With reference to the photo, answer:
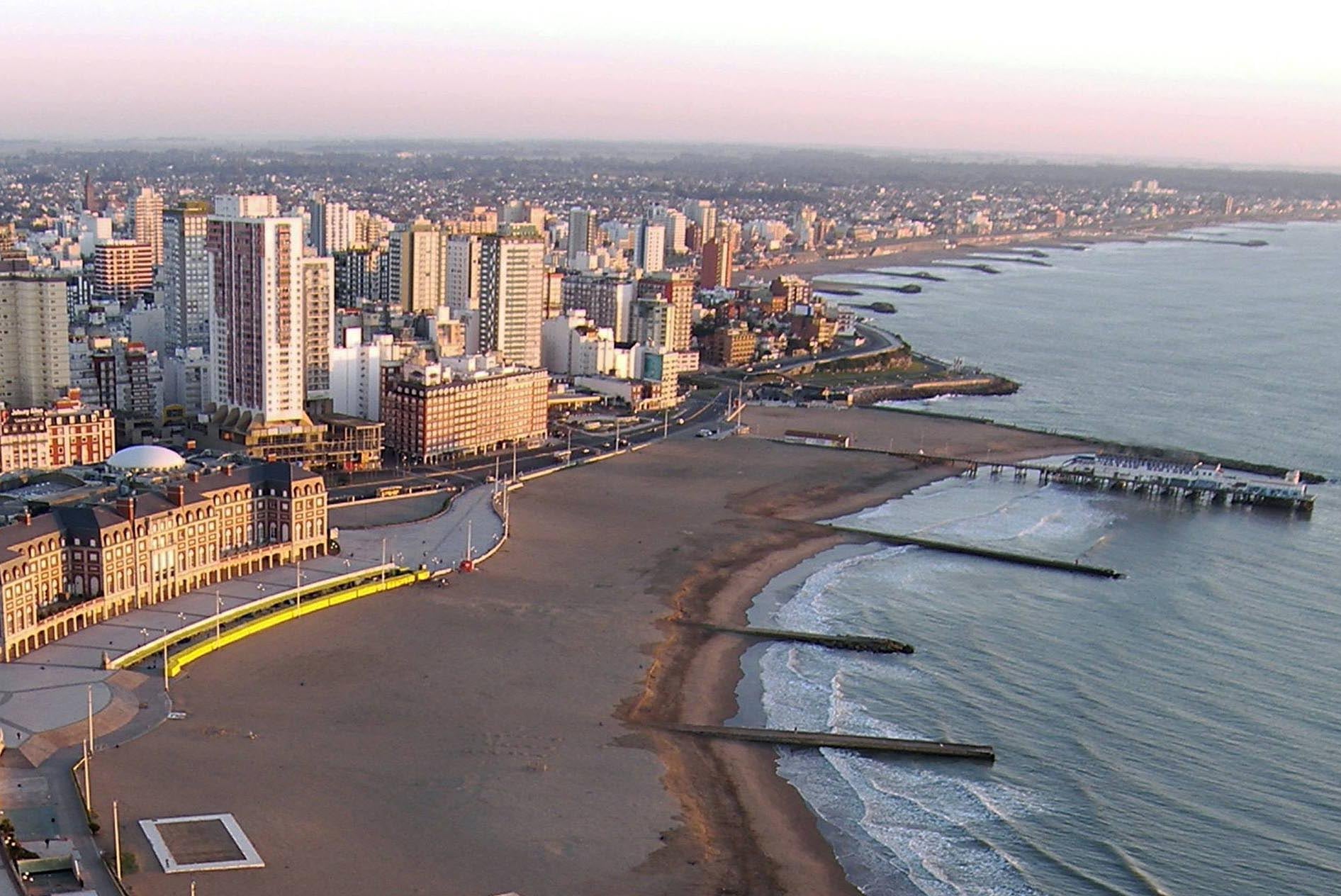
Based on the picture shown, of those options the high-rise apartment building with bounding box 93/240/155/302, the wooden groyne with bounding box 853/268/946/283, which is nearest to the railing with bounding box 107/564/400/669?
the high-rise apartment building with bounding box 93/240/155/302

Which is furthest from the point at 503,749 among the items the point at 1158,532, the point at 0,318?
the point at 0,318

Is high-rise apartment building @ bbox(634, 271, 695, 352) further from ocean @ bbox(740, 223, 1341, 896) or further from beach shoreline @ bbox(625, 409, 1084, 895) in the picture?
beach shoreline @ bbox(625, 409, 1084, 895)

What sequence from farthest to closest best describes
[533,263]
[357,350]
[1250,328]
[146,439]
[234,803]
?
[1250,328] → [533,263] → [357,350] → [146,439] → [234,803]

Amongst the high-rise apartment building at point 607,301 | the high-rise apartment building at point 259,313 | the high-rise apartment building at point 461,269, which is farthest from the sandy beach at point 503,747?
the high-rise apartment building at point 607,301

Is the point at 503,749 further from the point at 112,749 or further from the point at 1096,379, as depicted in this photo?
the point at 1096,379

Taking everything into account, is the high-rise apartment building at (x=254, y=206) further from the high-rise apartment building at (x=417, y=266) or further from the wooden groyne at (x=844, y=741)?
the wooden groyne at (x=844, y=741)

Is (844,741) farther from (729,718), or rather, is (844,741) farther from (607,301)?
(607,301)

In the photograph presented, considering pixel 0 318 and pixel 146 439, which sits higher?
pixel 0 318
